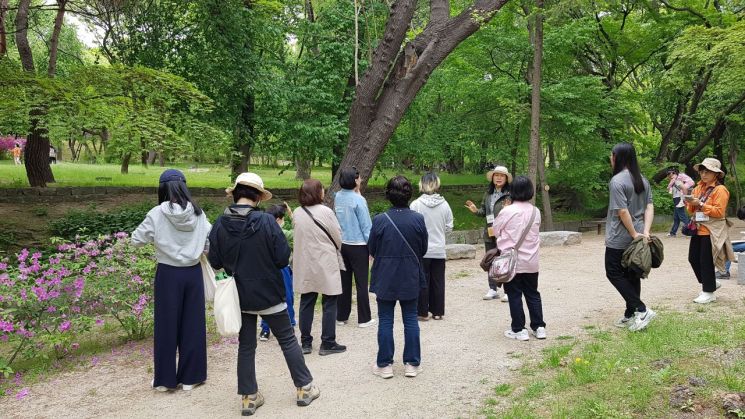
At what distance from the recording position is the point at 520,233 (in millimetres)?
4984

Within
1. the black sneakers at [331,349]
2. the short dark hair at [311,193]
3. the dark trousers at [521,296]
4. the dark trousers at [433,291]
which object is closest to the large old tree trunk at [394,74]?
the dark trousers at [433,291]

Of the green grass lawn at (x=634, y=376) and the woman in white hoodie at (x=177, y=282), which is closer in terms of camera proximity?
the green grass lawn at (x=634, y=376)

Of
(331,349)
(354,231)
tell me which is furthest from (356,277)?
(331,349)

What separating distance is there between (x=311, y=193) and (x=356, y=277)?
1253 millimetres

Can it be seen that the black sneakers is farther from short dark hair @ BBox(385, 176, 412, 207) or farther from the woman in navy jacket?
short dark hair @ BBox(385, 176, 412, 207)

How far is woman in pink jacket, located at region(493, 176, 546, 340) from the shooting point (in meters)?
4.96

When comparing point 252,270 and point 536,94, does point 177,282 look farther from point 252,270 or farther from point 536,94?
point 536,94

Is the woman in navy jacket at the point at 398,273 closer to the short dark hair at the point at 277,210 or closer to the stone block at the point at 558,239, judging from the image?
the short dark hair at the point at 277,210

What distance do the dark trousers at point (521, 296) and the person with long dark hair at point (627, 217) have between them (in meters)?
0.72

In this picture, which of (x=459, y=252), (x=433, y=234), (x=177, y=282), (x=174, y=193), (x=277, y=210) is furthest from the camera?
(x=459, y=252)

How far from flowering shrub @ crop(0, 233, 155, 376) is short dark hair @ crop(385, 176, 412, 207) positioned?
9.37 ft

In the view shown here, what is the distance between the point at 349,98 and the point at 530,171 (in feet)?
17.1

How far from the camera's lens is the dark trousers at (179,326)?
4.26m

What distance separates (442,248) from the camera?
5.91 metres
